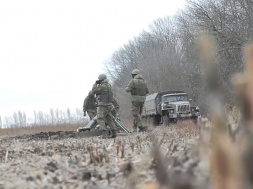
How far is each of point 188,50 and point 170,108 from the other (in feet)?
65.2

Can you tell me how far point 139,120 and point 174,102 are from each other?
14.4 m

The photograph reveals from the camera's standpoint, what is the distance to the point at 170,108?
33594mm

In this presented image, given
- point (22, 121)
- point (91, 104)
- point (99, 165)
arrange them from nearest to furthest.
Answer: point (99, 165) < point (91, 104) < point (22, 121)

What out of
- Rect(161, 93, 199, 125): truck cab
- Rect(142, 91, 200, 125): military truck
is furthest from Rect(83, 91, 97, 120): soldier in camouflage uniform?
Rect(161, 93, 199, 125): truck cab

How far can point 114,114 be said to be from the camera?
19125 millimetres

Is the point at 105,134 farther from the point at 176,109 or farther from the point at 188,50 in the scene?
the point at 188,50

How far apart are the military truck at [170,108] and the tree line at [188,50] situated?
8.17 feet

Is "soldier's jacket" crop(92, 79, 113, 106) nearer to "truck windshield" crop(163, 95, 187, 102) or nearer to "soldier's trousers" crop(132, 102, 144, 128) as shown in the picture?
"soldier's trousers" crop(132, 102, 144, 128)

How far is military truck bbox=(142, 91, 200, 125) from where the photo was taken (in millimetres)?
32438

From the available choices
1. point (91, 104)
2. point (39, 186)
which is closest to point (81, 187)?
point (39, 186)

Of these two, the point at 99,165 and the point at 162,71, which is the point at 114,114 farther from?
the point at 162,71

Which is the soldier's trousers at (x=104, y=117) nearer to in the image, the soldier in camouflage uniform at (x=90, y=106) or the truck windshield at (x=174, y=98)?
the soldier in camouflage uniform at (x=90, y=106)

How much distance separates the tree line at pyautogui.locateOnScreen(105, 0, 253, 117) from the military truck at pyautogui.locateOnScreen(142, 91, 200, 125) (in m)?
2.49

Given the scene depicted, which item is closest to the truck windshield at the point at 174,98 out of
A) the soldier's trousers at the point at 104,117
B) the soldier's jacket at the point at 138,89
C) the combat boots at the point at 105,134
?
the soldier's jacket at the point at 138,89
